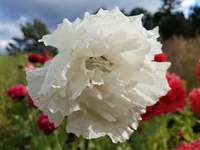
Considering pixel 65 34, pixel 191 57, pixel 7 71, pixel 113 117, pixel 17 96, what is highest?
pixel 65 34

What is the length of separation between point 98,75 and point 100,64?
0.07ft

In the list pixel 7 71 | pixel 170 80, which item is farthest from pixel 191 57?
pixel 170 80

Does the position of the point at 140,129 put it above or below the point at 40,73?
below

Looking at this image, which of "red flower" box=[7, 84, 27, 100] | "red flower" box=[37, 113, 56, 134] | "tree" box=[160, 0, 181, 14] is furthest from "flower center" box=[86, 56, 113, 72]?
"tree" box=[160, 0, 181, 14]

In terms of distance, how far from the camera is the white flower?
611mm

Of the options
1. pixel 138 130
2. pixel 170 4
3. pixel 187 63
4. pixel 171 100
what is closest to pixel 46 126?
pixel 171 100

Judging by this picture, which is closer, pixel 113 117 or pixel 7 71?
pixel 113 117

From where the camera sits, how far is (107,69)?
2.08 ft

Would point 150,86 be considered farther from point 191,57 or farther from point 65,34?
point 191,57

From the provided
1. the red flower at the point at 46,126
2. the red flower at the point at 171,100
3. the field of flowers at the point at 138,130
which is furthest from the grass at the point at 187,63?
the red flower at the point at 46,126

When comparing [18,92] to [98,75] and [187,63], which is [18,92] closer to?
[98,75]

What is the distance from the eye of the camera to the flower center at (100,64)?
63cm

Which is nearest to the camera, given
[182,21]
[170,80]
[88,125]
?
[88,125]

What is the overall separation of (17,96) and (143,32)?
1.55 meters
